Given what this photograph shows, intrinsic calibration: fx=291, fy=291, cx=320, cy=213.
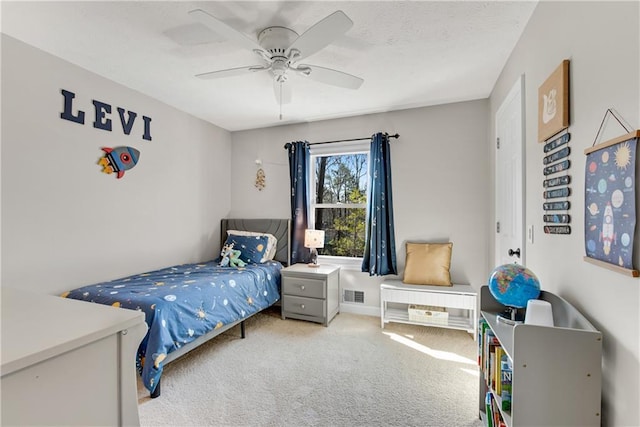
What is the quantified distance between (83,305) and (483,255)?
3.43m

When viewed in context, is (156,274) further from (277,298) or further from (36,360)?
(36,360)

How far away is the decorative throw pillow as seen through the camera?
3641 mm

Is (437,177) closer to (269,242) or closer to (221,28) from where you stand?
(269,242)

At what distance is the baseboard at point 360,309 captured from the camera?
362 centimetres

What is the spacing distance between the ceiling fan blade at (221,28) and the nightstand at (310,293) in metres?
2.35

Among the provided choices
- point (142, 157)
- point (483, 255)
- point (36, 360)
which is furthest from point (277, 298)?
point (36, 360)

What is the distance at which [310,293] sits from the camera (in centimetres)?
336

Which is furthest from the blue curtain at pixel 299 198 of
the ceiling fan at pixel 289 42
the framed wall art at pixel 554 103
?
the framed wall art at pixel 554 103

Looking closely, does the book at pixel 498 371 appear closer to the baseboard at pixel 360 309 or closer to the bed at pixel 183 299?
the bed at pixel 183 299

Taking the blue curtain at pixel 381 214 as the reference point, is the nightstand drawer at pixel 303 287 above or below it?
below

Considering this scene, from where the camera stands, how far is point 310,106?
3422mm

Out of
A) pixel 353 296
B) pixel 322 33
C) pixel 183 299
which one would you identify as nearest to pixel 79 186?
pixel 183 299

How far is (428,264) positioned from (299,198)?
5.88 feet

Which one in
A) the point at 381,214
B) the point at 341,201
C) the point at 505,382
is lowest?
the point at 505,382
